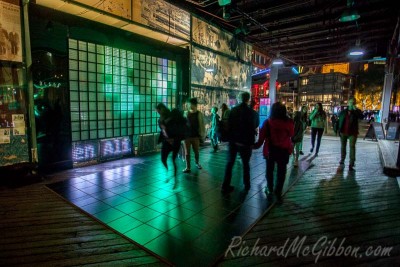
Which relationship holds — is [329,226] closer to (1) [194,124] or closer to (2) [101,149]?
(1) [194,124]

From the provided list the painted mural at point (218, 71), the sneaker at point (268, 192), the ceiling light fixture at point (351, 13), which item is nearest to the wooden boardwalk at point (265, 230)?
the sneaker at point (268, 192)

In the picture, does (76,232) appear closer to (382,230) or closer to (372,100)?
(382,230)

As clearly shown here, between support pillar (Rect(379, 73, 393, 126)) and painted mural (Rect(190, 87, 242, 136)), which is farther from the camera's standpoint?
support pillar (Rect(379, 73, 393, 126))

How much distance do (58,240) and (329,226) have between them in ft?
13.7

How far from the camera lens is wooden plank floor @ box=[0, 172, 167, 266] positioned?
282 centimetres

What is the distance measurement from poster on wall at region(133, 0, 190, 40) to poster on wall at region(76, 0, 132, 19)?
0.27 metres

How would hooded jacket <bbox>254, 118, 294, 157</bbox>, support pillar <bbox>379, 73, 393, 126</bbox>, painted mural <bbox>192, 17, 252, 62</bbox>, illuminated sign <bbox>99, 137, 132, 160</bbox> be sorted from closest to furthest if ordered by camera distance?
hooded jacket <bbox>254, 118, 294, 157</bbox> → illuminated sign <bbox>99, 137, 132, 160</bbox> → painted mural <bbox>192, 17, 252, 62</bbox> → support pillar <bbox>379, 73, 393, 126</bbox>

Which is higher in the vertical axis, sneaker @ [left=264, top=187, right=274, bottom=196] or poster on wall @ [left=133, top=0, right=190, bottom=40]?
poster on wall @ [left=133, top=0, right=190, bottom=40]

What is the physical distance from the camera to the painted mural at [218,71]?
11172 millimetres

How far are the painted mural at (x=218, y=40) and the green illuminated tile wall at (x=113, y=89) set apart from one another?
1939 mm

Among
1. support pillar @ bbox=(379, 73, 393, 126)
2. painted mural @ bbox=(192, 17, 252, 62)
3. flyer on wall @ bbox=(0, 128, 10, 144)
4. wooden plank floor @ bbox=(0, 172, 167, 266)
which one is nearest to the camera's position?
wooden plank floor @ bbox=(0, 172, 167, 266)

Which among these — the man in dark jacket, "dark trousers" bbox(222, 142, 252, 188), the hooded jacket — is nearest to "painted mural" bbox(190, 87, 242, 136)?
the man in dark jacket

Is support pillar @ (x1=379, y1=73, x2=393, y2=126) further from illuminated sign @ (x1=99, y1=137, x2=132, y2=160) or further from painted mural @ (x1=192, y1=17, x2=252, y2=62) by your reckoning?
illuminated sign @ (x1=99, y1=137, x2=132, y2=160)

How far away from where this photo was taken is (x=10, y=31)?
555 centimetres
